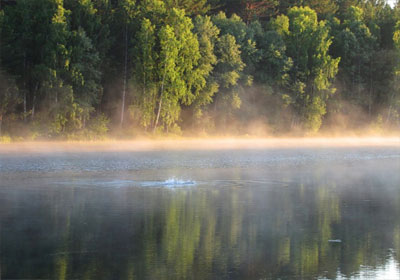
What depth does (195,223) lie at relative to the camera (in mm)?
15734

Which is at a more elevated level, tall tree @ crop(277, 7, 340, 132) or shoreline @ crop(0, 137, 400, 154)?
tall tree @ crop(277, 7, 340, 132)

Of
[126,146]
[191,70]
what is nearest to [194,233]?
[126,146]

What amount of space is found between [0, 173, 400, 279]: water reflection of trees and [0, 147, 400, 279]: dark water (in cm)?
2

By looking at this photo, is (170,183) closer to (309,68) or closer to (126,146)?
(126,146)

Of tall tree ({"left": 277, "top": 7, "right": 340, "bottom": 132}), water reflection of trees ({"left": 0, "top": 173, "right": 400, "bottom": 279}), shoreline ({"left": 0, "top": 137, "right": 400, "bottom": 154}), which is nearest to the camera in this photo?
water reflection of trees ({"left": 0, "top": 173, "right": 400, "bottom": 279})

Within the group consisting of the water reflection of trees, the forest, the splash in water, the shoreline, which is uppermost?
the forest

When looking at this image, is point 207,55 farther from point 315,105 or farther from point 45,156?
point 45,156

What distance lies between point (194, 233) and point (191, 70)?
4517cm

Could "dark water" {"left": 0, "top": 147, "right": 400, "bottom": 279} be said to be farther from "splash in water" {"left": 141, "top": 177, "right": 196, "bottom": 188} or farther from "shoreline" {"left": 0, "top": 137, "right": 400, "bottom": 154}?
"shoreline" {"left": 0, "top": 137, "right": 400, "bottom": 154}

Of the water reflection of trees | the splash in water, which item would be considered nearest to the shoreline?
the splash in water

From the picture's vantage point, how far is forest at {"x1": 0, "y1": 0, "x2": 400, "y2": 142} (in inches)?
2016

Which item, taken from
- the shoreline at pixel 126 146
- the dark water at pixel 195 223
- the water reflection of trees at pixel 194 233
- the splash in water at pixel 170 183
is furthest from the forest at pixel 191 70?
the water reflection of trees at pixel 194 233

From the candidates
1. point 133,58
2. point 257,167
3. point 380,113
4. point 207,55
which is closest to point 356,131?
point 380,113

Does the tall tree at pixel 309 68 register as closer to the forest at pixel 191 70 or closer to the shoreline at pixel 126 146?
the forest at pixel 191 70
